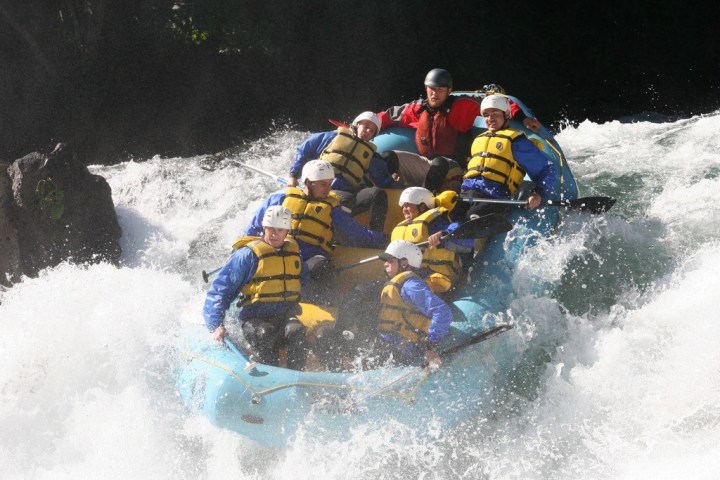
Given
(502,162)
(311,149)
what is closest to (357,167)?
(311,149)

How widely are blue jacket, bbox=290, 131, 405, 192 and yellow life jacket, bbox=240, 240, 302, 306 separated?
121cm

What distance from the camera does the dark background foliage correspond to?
1051cm

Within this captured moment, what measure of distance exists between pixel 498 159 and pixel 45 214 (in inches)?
165

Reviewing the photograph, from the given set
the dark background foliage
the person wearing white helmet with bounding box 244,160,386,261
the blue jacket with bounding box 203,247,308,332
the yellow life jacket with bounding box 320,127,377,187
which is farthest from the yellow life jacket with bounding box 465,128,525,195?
the dark background foliage

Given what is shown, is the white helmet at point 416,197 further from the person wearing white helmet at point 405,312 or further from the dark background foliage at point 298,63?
the dark background foliage at point 298,63

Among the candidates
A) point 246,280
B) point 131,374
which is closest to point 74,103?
point 131,374

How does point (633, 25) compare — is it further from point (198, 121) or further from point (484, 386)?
point (484, 386)

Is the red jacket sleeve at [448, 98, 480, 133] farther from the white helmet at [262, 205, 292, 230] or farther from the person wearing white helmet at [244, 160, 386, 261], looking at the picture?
the white helmet at [262, 205, 292, 230]

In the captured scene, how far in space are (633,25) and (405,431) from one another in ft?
31.3

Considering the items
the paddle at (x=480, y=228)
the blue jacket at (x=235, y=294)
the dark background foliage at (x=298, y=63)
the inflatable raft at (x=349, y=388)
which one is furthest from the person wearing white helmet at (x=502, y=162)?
the dark background foliage at (x=298, y=63)

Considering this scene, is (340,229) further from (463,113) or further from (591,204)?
(591,204)

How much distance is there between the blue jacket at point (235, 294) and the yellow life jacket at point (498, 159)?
1802 mm

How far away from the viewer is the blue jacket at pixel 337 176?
20.0ft

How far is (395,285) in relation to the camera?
4.90 meters
